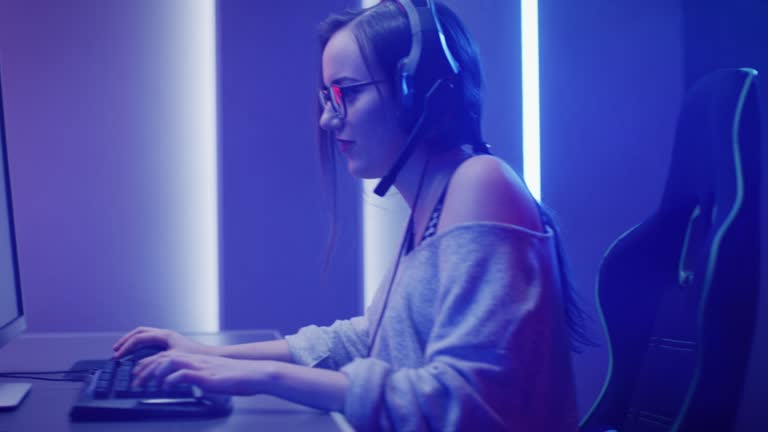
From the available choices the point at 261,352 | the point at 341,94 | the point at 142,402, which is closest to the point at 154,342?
the point at 261,352

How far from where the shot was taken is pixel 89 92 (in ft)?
6.73

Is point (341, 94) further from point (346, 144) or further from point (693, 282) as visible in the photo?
point (693, 282)

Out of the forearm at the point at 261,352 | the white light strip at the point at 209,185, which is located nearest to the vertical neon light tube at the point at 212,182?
the white light strip at the point at 209,185

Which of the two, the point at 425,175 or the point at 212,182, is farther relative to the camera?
the point at 212,182

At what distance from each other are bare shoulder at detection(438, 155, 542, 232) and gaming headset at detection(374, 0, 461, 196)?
102 millimetres

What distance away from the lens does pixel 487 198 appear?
0.82 metres

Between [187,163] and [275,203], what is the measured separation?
0.30 m

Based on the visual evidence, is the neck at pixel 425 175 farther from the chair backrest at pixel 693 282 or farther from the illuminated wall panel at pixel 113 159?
the illuminated wall panel at pixel 113 159

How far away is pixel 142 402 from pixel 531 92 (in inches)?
56.9

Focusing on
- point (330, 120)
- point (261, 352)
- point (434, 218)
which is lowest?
point (261, 352)

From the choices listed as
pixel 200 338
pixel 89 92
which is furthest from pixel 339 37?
pixel 89 92

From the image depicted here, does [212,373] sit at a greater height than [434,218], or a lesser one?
lesser

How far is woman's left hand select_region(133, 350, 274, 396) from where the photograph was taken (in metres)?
0.77

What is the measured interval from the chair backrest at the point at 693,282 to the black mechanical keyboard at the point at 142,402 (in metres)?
0.53
